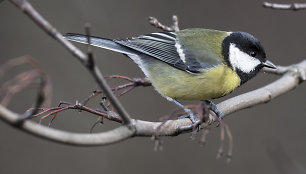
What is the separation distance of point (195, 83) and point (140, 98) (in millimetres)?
1786

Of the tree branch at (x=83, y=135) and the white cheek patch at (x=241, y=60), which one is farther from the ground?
the tree branch at (x=83, y=135)

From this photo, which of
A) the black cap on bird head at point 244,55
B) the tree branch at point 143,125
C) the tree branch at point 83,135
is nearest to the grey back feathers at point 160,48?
the black cap on bird head at point 244,55

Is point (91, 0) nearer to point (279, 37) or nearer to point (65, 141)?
point (279, 37)

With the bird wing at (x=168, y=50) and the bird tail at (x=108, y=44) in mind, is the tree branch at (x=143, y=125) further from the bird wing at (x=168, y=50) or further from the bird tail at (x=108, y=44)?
the bird tail at (x=108, y=44)

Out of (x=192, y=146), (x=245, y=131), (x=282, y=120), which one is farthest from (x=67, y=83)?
(x=282, y=120)

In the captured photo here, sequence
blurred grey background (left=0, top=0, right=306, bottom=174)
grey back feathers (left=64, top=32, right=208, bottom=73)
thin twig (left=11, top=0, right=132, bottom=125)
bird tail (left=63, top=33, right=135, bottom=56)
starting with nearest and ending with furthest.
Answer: thin twig (left=11, top=0, right=132, bottom=125) → bird tail (left=63, top=33, right=135, bottom=56) → grey back feathers (left=64, top=32, right=208, bottom=73) → blurred grey background (left=0, top=0, right=306, bottom=174)

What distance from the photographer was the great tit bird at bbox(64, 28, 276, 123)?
260 cm

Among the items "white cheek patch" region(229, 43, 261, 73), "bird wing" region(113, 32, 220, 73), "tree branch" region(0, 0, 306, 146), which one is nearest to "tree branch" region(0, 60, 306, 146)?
"tree branch" region(0, 0, 306, 146)

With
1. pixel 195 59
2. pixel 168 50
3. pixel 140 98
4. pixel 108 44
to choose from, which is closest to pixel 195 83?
pixel 195 59

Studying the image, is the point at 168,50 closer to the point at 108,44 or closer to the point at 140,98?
the point at 108,44

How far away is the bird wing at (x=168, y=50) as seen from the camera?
268 cm

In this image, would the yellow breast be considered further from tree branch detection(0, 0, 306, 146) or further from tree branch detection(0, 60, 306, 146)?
tree branch detection(0, 0, 306, 146)

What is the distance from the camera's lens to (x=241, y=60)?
2.70 metres

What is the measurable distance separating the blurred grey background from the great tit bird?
4.39ft
